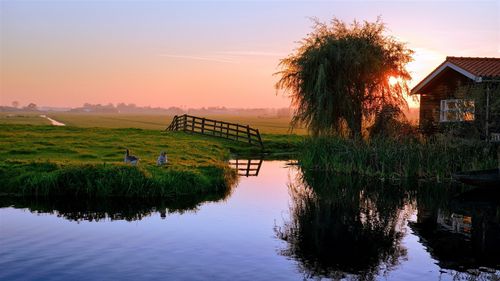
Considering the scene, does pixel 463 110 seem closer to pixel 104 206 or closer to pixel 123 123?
pixel 104 206

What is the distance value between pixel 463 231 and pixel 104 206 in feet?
37.4

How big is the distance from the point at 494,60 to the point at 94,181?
2549 cm

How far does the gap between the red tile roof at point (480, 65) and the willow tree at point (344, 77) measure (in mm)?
3512

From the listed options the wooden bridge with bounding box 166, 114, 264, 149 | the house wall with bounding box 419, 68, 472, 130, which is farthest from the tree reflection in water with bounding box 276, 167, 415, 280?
the wooden bridge with bounding box 166, 114, 264, 149

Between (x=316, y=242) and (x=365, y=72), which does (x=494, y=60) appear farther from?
(x=316, y=242)

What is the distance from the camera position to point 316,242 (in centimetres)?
1362

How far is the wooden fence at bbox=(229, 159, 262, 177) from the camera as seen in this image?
2853 cm

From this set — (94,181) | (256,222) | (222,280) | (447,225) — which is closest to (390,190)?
(447,225)

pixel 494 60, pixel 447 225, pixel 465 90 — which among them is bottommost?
pixel 447 225

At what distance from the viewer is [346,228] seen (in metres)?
15.2

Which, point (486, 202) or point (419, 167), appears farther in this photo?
point (419, 167)

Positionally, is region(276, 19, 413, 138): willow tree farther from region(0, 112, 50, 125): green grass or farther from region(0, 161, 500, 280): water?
region(0, 112, 50, 125): green grass

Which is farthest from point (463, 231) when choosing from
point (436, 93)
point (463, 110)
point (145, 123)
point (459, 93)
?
point (145, 123)

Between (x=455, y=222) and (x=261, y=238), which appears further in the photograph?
(x=455, y=222)
